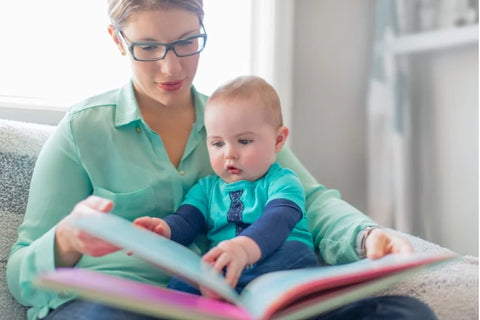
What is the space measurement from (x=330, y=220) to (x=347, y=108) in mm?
941

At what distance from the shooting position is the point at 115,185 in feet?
3.49

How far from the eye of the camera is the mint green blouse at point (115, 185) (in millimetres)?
984

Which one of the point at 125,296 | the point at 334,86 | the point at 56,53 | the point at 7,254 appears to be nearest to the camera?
the point at 125,296

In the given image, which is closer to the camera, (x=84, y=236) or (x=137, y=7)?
(x=84, y=236)

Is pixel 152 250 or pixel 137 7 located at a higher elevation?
pixel 137 7

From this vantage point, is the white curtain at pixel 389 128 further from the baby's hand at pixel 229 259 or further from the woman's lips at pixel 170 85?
the baby's hand at pixel 229 259

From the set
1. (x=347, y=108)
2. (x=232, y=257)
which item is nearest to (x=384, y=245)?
(x=232, y=257)

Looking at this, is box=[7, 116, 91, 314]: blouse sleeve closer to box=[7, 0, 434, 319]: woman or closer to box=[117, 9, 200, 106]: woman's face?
box=[7, 0, 434, 319]: woman

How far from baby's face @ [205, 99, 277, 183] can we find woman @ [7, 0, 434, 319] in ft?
0.37

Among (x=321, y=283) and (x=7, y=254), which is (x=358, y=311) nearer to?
(x=321, y=283)

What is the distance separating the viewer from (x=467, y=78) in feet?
5.35

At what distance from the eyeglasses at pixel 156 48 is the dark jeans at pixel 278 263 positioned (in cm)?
43

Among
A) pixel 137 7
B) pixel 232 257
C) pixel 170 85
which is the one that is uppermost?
pixel 137 7

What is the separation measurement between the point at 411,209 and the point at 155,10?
1.10m
